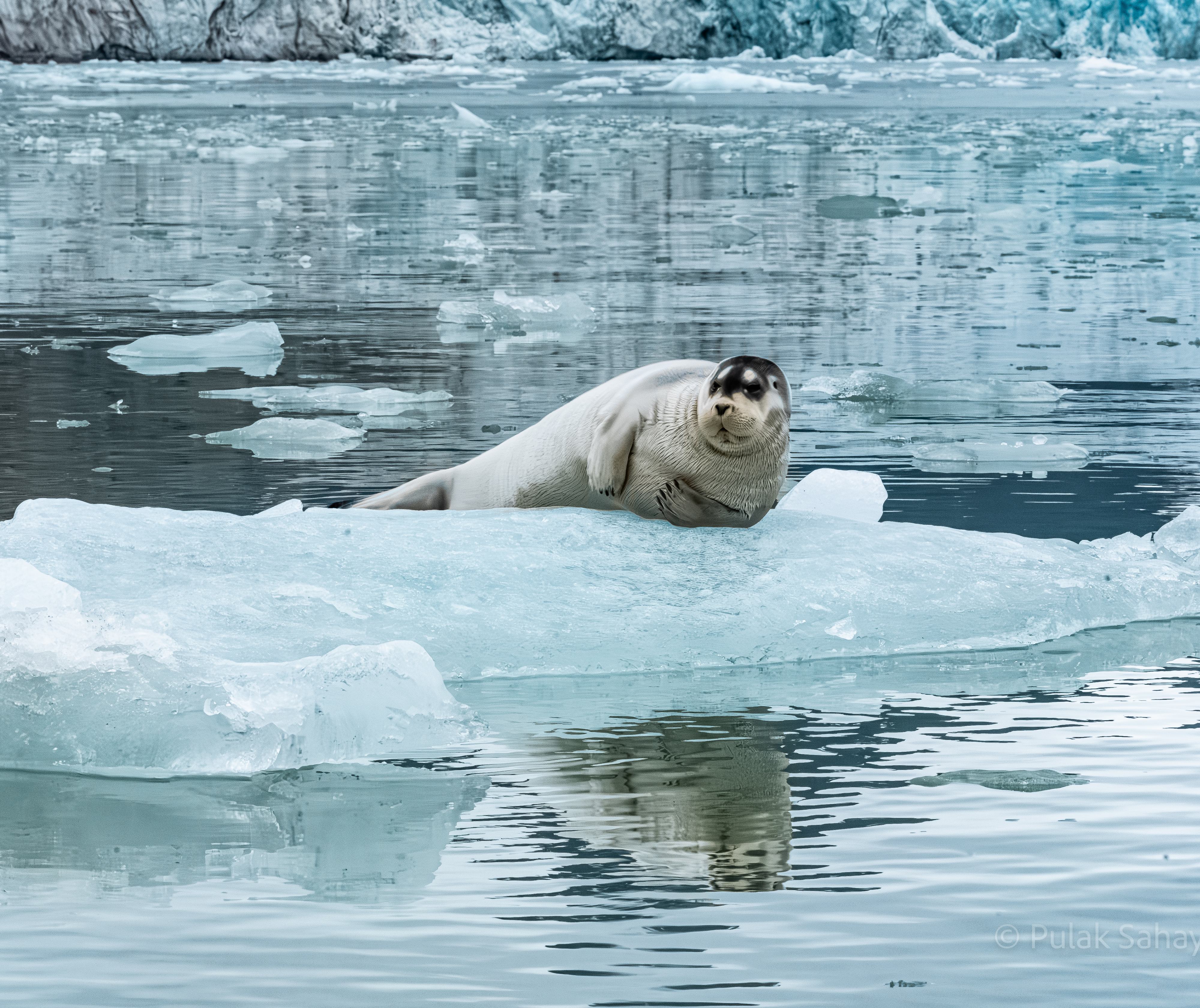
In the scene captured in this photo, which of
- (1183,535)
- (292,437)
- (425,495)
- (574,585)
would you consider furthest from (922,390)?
(574,585)

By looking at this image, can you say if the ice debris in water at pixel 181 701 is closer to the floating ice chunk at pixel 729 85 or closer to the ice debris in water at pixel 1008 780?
the ice debris in water at pixel 1008 780

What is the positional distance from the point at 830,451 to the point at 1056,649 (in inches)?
84.3

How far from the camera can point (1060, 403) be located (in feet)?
23.0

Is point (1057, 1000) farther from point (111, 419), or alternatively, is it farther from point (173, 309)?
point (173, 309)

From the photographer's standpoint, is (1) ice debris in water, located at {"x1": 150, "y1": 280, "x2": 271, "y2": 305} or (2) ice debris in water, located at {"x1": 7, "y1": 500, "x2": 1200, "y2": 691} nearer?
(2) ice debris in water, located at {"x1": 7, "y1": 500, "x2": 1200, "y2": 691}

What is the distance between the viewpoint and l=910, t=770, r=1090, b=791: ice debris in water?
312cm

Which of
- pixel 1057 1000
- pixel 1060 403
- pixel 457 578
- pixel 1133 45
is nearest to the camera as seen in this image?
pixel 1057 1000

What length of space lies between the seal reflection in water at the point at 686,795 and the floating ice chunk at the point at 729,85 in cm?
3274

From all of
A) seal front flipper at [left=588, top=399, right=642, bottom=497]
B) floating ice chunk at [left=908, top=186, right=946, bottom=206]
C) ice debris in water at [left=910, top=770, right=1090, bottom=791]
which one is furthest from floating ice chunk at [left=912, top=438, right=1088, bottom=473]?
floating ice chunk at [left=908, top=186, right=946, bottom=206]

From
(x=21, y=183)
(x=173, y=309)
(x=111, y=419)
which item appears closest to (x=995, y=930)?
(x=111, y=419)

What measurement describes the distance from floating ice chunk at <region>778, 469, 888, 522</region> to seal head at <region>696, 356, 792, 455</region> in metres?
0.86

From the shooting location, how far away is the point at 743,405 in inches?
159

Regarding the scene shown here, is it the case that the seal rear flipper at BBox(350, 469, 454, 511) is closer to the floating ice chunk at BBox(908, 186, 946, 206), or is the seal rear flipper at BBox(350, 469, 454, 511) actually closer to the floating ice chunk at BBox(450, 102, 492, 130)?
the floating ice chunk at BBox(908, 186, 946, 206)

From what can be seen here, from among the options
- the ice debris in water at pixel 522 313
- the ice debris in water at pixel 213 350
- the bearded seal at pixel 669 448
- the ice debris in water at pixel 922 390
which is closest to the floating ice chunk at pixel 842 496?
the bearded seal at pixel 669 448
